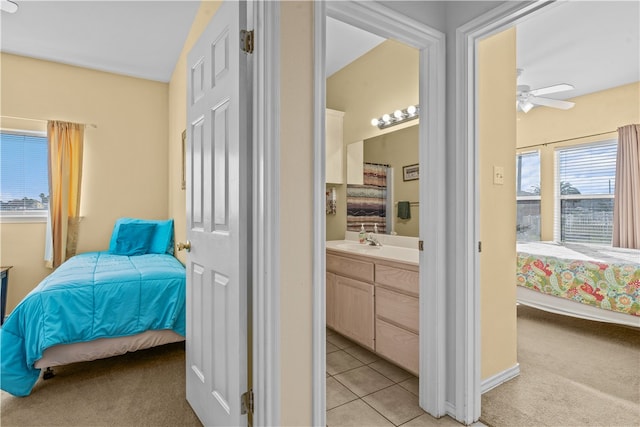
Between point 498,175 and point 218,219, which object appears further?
point 498,175

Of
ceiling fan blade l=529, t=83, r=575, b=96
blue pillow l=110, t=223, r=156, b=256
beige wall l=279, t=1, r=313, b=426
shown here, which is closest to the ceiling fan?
ceiling fan blade l=529, t=83, r=575, b=96

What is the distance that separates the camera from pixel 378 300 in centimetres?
242

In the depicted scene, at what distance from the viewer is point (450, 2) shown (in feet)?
6.17

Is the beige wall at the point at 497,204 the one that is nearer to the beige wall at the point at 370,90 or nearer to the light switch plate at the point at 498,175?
the light switch plate at the point at 498,175

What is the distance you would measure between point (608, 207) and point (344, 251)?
4.16 meters

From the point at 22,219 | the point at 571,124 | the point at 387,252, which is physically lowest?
the point at 387,252

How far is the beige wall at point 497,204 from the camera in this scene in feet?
6.56

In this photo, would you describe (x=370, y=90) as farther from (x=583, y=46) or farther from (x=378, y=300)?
(x=378, y=300)

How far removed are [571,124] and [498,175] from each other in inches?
148

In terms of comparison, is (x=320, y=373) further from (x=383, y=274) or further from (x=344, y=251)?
(x=344, y=251)

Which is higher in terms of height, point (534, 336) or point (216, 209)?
point (216, 209)

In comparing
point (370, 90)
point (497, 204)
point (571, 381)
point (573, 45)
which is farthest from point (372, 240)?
point (573, 45)

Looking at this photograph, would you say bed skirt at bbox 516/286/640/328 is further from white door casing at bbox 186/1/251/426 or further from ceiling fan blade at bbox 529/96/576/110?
white door casing at bbox 186/1/251/426

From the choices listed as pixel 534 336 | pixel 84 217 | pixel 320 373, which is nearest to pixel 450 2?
pixel 320 373
